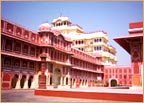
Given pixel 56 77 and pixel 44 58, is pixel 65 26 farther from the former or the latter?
pixel 44 58

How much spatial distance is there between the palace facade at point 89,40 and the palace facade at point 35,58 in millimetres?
12925

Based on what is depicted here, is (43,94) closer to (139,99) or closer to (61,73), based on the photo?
(139,99)

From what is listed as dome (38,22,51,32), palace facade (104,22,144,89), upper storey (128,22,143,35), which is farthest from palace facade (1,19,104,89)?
upper storey (128,22,143,35)

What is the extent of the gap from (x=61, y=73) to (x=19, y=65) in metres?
8.98

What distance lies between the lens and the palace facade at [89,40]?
5162cm

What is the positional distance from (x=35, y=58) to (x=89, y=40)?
27192 mm

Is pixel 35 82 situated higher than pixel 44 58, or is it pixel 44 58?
pixel 44 58

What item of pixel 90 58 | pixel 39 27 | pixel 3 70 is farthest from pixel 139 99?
pixel 90 58

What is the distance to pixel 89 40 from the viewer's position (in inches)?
2088

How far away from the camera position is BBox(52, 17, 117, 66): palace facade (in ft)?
169

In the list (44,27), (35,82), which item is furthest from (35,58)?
(44,27)

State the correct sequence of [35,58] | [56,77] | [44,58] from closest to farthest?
[35,58] < [44,58] < [56,77]

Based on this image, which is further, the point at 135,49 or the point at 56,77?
the point at 56,77

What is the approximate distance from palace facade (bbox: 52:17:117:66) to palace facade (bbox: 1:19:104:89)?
12925mm
